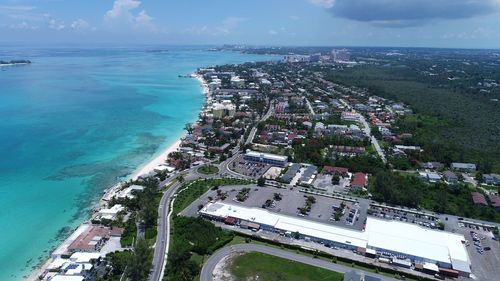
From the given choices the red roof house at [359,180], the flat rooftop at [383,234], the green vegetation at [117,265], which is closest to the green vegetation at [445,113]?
the red roof house at [359,180]

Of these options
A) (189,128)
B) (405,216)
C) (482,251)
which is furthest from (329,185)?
(189,128)

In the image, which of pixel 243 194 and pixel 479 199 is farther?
pixel 243 194

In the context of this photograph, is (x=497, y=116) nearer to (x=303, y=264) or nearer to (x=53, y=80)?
(x=303, y=264)

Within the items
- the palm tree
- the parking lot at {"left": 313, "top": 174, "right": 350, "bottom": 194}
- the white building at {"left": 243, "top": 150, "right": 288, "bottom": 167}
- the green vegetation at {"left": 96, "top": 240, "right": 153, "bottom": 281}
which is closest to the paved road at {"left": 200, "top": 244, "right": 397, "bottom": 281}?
the green vegetation at {"left": 96, "top": 240, "right": 153, "bottom": 281}

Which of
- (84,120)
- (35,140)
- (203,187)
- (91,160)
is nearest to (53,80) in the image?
(84,120)

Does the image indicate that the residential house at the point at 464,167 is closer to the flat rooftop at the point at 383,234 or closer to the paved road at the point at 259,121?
the flat rooftop at the point at 383,234

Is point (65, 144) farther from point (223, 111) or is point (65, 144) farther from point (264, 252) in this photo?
point (264, 252)
